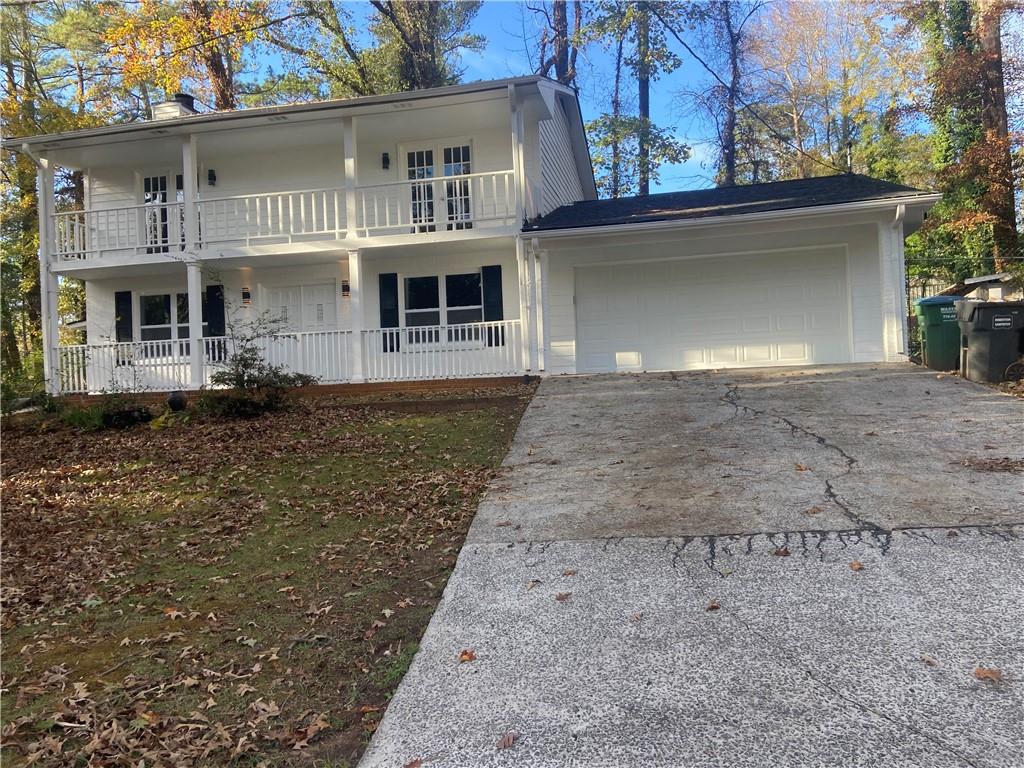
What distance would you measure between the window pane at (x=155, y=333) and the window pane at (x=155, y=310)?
153 mm

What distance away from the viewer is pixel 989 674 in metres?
2.95

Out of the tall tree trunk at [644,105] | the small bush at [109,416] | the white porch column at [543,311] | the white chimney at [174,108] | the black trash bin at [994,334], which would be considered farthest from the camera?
the tall tree trunk at [644,105]

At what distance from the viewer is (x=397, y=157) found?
1429cm

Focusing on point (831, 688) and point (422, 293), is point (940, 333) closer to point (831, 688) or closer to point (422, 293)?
point (422, 293)

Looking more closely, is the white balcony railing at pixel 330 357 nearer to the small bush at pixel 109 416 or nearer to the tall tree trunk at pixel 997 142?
the small bush at pixel 109 416

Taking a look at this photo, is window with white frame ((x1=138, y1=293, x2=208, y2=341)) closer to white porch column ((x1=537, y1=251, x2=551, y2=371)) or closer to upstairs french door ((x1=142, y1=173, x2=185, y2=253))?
upstairs french door ((x1=142, y1=173, x2=185, y2=253))

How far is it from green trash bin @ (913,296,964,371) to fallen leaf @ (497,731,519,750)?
11.0m

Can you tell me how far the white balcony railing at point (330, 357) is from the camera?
12.5 metres

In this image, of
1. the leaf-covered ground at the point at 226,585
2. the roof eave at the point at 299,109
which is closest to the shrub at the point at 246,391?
the leaf-covered ground at the point at 226,585

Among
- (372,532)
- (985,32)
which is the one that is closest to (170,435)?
(372,532)

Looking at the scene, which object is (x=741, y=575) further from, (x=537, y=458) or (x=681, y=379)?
(x=681, y=379)

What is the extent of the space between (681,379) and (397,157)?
25.7ft

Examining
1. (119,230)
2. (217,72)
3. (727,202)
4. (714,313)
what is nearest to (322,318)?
(119,230)

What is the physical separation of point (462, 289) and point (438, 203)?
5.95 ft
